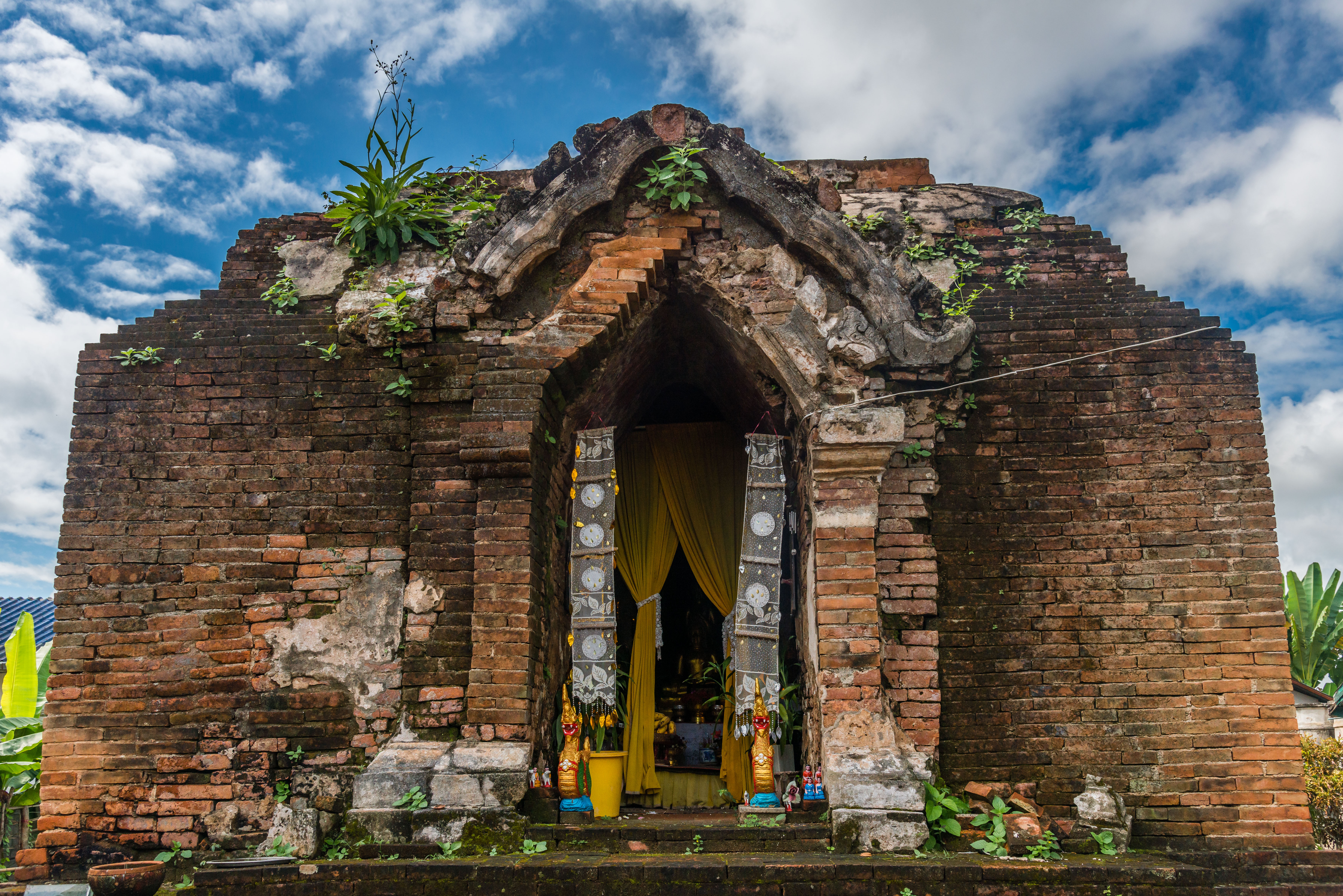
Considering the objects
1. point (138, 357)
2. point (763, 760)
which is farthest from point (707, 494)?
point (138, 357)

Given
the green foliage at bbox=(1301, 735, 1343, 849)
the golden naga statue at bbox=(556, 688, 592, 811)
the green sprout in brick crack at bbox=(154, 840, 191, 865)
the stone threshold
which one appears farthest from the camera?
the green foliage at bbox=(1301, 735, 1343, 849)

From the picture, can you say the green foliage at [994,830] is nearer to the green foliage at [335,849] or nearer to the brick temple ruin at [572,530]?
the brick temple ruin at [572,530]

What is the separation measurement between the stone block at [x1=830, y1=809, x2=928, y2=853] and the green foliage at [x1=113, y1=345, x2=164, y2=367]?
562 centimetres

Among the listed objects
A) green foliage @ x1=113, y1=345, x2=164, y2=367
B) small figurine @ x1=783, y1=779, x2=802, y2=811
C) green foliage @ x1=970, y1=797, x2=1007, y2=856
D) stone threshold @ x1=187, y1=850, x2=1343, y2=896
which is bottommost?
stone threshold @ x1=187, y1=850, x2=1343, y2=896

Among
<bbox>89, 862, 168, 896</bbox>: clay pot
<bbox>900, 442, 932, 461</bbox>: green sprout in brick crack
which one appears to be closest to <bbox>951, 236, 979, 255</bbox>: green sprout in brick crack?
<bbox>900, 442, 932, 461</bbox>: green sprout in brick crack

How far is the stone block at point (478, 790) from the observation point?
521cm

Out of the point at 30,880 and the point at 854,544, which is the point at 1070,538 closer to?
the point at 854,544

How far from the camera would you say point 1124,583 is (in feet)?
19.4

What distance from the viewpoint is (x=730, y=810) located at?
6477mm

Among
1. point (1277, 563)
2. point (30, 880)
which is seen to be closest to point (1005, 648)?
point (1277, 563)

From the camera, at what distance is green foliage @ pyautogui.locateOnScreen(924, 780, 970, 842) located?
533 cm

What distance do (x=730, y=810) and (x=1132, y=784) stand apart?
2707 mm

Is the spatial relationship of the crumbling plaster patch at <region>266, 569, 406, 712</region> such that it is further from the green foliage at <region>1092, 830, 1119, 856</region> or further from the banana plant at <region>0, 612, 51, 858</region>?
the green foliage at <region>1092, 830, 1119, 856</region>

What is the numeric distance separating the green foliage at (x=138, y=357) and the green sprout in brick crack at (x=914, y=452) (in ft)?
17.6
